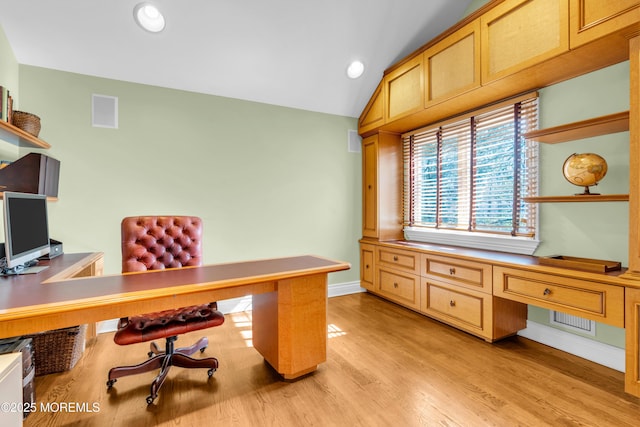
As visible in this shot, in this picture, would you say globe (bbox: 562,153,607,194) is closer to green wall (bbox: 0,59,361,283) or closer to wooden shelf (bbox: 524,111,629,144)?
wooden shelf (bbox: 524,111,629,144)

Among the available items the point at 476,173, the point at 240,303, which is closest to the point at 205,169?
the point at 240,303

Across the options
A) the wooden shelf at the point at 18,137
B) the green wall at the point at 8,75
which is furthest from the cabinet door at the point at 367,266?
the green wall at the point at 8,75

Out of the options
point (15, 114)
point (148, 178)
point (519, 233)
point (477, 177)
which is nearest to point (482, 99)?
point (477, 177)

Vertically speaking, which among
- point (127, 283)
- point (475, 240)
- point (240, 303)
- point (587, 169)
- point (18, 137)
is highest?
point (18, 137)

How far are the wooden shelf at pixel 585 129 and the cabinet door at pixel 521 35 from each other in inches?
19.6

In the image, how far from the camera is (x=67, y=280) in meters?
1.59

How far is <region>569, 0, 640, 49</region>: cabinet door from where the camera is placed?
5.35ft

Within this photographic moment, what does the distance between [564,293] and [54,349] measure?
11.6 feet

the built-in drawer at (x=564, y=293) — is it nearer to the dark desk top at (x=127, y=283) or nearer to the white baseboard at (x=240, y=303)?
the dark desk top at (x=127, y=283)

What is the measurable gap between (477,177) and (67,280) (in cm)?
344

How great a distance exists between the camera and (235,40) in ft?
9.14

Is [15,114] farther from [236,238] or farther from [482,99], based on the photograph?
[482,99]

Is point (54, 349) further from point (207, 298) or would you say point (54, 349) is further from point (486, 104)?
point (486, 104)

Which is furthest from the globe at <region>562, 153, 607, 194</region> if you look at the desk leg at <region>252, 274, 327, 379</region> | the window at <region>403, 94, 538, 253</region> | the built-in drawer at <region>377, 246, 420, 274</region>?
the desk leg at <region>252, 274, 327, 379</region>
